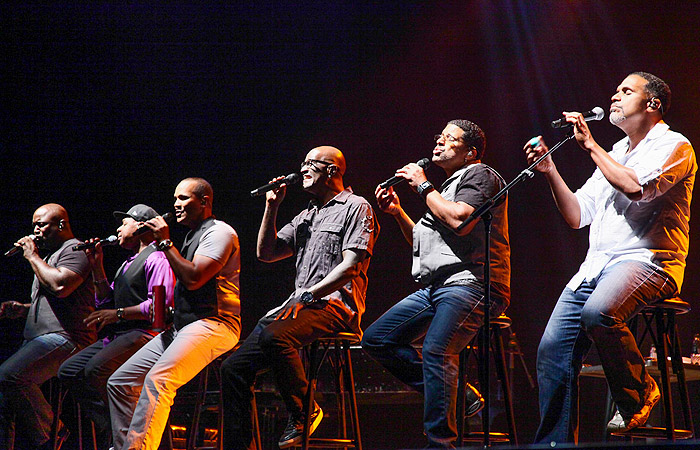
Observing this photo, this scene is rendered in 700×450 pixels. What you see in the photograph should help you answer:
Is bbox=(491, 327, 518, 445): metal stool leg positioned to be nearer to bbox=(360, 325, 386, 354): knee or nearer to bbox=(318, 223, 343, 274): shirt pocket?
bbox=(360, 325, 386, 354): knee

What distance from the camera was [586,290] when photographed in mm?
2922

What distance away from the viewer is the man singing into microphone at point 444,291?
9.78 feet

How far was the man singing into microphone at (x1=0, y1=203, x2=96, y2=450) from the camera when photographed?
4.32 m

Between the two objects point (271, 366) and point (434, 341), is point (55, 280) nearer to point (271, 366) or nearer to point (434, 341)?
point (271, 366)

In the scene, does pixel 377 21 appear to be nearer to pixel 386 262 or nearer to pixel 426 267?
pixel 386 262

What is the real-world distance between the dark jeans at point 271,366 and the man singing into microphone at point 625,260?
110 centimetres

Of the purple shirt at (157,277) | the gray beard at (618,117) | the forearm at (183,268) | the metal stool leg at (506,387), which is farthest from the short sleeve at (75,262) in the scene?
the gray beard at (618,117)

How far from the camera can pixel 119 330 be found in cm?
411

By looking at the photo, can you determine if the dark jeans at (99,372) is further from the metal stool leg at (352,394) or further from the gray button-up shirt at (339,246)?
the metal stool leg at (352,394)

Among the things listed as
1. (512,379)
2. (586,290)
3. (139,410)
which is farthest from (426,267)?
(512,379)

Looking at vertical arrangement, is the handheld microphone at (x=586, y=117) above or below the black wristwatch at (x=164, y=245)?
above

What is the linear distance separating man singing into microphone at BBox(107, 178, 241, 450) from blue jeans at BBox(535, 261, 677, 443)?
1720 millimetres

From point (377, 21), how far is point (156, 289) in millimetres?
3336

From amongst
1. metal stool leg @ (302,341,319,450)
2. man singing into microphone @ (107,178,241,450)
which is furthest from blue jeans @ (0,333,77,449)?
metal stool leg @ (302,341,319,450)
